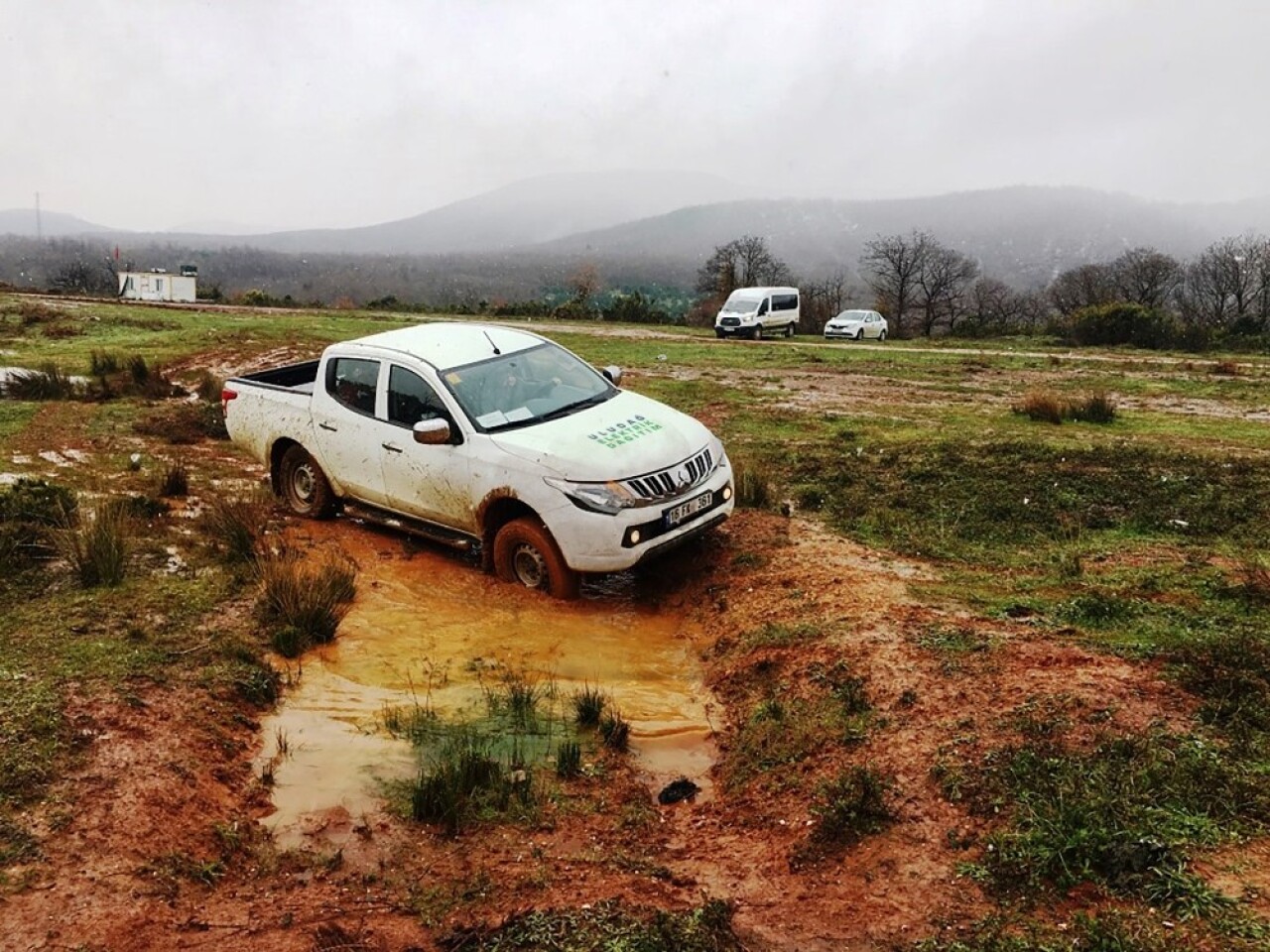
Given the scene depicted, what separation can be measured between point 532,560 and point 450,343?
7.61ft

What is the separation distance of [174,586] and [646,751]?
4.07 metres

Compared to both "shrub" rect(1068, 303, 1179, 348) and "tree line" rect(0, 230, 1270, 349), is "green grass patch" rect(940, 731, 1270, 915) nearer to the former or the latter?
"shrub" rect(1068, 303, 1179, 348)

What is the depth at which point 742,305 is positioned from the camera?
3678cm

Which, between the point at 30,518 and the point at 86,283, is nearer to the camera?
the point at 30,518

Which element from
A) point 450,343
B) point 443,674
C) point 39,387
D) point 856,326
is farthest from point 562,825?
point 856,326

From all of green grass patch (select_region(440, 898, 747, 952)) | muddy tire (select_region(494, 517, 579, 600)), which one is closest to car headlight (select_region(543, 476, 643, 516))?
muddy tire (select_region(494, 517, 579, 600))

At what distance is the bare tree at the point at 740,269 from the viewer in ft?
210

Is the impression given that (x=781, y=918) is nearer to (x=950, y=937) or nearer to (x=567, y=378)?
(x=950, y=937)

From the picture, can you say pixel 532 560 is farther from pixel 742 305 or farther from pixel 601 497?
pixel 742 305

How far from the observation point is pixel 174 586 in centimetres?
670

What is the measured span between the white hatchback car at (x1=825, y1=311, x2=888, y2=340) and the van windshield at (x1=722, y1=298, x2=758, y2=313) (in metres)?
3.91

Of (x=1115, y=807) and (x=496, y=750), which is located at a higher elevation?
(x=1115, y=807)

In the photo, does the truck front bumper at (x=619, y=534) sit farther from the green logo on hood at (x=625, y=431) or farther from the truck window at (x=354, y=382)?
the truck window at (x=354, y=382)

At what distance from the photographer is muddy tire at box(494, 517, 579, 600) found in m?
6.70
